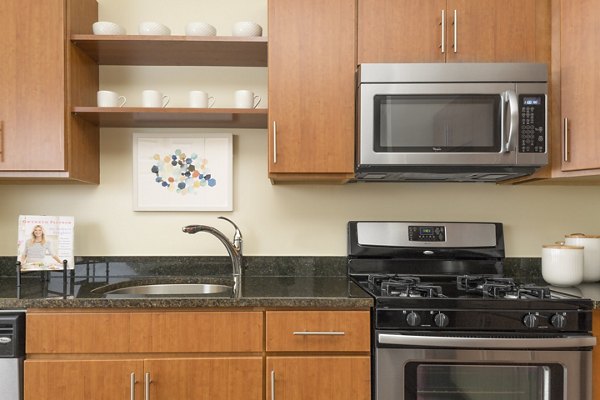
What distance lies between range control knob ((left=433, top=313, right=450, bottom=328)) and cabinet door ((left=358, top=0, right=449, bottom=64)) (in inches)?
41.4

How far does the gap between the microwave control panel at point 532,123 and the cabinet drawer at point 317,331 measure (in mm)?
973

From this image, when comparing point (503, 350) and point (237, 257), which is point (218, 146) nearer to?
point (237, 257)

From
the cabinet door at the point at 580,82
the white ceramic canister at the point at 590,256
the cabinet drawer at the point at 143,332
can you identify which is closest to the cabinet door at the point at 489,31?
the cabinet door at the point at 580,82

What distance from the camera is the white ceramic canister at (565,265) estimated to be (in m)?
1.87

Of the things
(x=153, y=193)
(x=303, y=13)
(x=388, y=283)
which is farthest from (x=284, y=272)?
(x=303, y=13)

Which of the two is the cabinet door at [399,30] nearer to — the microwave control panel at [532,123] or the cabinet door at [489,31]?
the cabinet door at [489,31]

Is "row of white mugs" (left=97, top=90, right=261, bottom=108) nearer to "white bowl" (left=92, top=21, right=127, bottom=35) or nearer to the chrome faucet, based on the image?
"white bowl" (left=92, top=21, right=127, bottom=35)

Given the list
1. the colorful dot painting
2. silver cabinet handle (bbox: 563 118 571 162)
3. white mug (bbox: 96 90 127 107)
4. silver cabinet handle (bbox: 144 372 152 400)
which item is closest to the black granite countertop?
silver cabinet handle (bbox: 144 372 152 400)

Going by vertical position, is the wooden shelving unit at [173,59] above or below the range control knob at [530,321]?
above

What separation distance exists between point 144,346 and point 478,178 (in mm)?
1644

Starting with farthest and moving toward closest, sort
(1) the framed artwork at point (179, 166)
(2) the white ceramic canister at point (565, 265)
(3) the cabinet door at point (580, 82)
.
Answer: (1) the framed artwork at point (179, 166) < (2) the white ceramic canister at point (565, 265) < (3) the cabinet door at point (580, 82)

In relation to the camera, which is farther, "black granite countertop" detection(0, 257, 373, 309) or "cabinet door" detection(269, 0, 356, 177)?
"cabinet door" detection(269, 0, 356, 177)

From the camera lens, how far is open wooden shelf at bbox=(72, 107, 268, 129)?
5.93 feet

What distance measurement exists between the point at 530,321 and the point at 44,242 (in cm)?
199
